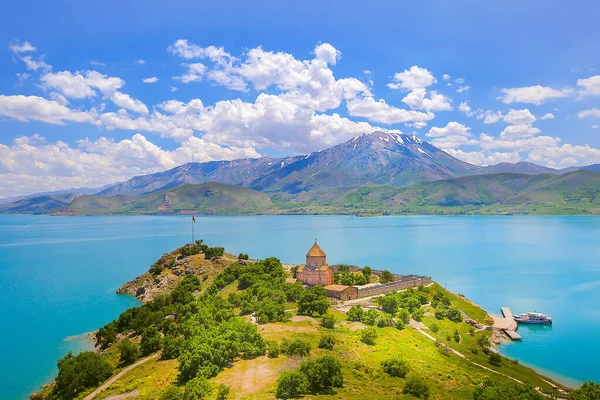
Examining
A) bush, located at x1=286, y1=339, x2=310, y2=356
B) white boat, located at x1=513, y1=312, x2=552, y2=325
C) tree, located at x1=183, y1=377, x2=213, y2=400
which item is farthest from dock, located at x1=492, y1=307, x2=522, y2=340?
tree, located at x1=183, y1=377, x2=213, y2=400

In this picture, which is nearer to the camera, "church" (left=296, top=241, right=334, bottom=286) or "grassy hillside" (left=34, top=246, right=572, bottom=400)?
"grassy hillside" (left=34, top=246, right=572, bottom=400)

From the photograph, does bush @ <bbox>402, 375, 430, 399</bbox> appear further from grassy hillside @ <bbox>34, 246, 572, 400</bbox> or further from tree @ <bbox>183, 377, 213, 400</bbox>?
tree @ <bbox>183, 377, 213, 400</bbox>

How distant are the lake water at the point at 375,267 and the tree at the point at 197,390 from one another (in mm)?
27142

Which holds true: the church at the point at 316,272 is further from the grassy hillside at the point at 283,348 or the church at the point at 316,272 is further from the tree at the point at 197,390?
the tree at the point at 197,390

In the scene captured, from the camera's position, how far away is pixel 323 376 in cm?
3431

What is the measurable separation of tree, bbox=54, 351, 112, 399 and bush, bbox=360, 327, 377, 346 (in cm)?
2935

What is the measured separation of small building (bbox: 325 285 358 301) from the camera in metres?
69.4

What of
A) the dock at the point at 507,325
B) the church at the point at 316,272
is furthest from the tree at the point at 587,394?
the church at the point at 316,272

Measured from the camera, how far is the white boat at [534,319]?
69.4m

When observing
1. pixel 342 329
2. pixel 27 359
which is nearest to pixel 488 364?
pixel 342 329

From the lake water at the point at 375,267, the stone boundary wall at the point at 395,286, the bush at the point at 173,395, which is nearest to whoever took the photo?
the bush at the point at 173,395

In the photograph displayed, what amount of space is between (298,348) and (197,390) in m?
13.2

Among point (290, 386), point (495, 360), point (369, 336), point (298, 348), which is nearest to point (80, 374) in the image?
point (298, 348)

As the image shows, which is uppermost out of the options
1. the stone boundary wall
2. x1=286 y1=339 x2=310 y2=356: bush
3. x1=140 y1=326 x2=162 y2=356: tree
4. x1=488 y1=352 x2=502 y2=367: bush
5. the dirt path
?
x1=286 y1=339 x2=310 y2=356: bush
